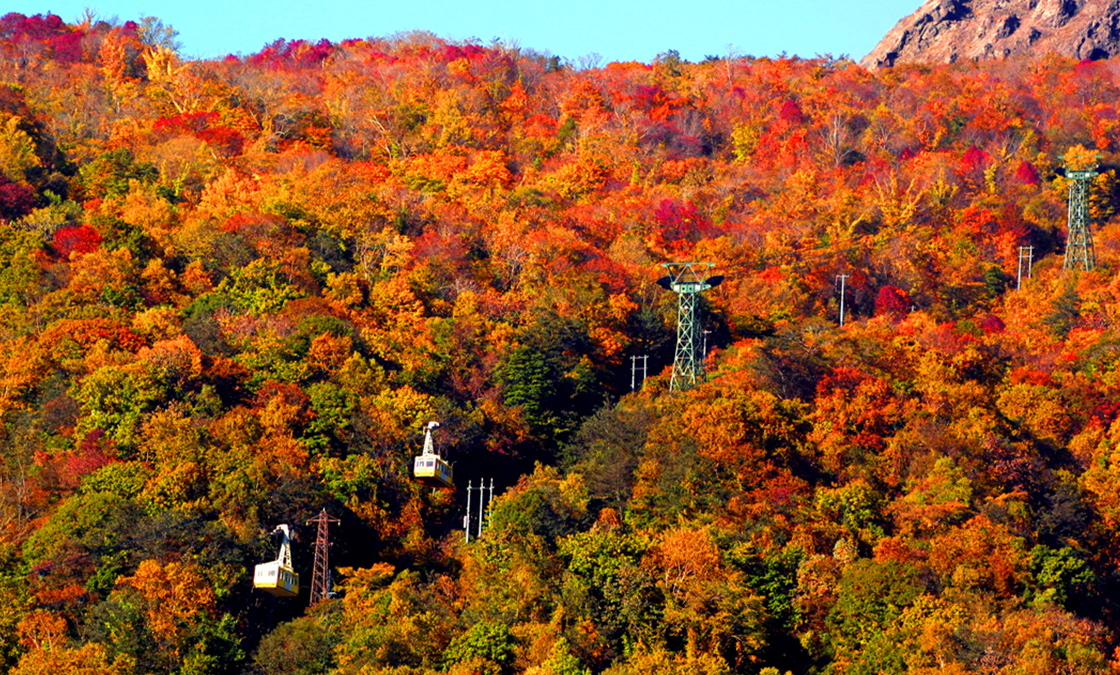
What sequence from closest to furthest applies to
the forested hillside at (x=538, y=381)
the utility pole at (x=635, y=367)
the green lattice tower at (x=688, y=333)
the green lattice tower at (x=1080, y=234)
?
the forested hillside at (x=538, y=381) → the green lattice tower at (x=688, y=333) → the utility pole at (x=635, y=367) → the green lattice tower at (x=1080, y=234)

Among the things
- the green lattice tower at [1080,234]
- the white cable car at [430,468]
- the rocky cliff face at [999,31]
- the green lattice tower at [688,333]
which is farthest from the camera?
the rocky cliff face at [999,31]

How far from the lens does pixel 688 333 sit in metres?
56.9

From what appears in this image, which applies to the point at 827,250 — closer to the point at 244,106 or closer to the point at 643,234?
the point at 643,234

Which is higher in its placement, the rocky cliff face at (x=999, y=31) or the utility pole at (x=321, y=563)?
the rocky cliff face at (x=999, y=31)

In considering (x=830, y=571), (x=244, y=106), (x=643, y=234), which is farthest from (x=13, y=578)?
(x=244, y=106)

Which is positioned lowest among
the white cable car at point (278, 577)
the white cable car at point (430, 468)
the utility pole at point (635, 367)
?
the white cable car at point (278, 577)

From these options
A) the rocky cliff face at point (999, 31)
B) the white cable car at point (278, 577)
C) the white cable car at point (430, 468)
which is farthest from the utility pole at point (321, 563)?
the rocky cliff face at point (999, 31)

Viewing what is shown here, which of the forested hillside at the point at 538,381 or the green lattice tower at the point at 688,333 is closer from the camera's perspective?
the forested hillside at the point at 538,381

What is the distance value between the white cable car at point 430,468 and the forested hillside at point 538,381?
806 mm

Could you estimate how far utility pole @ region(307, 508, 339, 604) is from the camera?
42.5 metres

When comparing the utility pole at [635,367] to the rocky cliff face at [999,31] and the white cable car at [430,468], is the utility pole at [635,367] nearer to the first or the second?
the white cable car at [430,468]

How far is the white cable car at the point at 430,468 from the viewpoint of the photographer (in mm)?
45656

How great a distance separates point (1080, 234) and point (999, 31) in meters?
37.4

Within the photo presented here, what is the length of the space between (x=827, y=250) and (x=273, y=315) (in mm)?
23580
